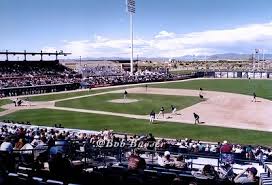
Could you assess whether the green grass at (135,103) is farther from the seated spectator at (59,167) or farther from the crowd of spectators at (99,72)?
the crowd of spectators at (99,72)

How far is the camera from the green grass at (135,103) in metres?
49.9

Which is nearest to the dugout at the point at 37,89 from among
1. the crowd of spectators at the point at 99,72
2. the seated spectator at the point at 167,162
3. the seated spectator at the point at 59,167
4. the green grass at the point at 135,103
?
the green grass at the point at 135,103

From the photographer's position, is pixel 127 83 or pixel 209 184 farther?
pixel 127 83

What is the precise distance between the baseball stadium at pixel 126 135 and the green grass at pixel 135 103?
127 millimetres

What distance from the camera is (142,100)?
→ 195 feet

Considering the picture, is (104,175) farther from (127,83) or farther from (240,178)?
(127,83)

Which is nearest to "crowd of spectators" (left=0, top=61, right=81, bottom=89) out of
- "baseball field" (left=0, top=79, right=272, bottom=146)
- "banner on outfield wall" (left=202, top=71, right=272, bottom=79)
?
"baseball field" (left=0, top=79, right=272, bottom=146)

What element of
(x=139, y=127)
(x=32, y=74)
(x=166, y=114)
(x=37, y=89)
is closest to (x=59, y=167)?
(x=139, y=127)

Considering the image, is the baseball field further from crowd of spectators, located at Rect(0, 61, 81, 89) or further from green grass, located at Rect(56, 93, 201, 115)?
crowd of spectators, located at Rect(0, 61, 81, 89)

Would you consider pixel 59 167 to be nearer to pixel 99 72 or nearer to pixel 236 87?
pixel 236 87

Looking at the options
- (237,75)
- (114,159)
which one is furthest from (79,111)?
(237,75)

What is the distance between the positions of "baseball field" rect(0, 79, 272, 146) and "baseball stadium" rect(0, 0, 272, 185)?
0.27ft

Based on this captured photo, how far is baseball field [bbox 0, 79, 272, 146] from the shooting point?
34.9 meters

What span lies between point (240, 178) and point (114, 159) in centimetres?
643
